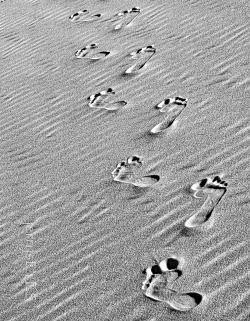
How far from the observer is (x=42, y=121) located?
5246mm

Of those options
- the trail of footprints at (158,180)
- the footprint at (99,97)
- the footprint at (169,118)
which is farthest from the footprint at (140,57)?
the footprint at (169,118)

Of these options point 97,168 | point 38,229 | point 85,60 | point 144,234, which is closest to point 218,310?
point 144,234

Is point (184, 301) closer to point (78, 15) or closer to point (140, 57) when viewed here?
point (140, 57)

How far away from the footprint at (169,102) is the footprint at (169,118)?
1.2 inches

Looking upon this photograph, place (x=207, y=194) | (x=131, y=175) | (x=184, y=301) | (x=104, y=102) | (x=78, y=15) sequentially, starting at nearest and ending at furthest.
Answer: (x=184, y=301) → (x=207, y=194) → (x=131, y=175) → (x=104, y=102) → (x=78, y=15)

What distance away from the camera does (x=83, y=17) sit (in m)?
7.17

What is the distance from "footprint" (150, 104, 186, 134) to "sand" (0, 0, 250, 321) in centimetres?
4

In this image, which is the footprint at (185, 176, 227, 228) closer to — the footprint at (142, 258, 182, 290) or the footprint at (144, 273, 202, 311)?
the footprint at (142, 258, 182, 290)

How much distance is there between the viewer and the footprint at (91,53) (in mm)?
6066

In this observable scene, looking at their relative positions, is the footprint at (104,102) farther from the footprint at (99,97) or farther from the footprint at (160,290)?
the footprint at (160,290)

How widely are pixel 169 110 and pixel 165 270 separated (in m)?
1.75

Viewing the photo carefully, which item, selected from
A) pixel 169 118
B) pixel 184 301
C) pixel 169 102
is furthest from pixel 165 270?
pixel 169 102

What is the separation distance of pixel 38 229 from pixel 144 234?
69 cm

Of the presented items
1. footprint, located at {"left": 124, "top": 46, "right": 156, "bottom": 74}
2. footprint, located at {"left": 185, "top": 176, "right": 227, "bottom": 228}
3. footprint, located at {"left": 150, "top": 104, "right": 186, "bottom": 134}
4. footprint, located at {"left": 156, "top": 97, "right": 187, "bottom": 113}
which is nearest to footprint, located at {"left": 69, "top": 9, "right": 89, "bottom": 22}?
footprint, located at {"left": 124, "top": 46, "right": 156, "bottom": 74}
